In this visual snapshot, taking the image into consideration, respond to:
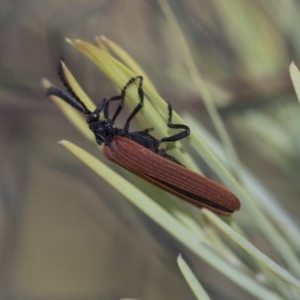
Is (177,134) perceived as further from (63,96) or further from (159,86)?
(159,86)

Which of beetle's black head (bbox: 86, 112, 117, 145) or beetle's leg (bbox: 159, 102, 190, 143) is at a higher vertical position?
beetle's black head (bbox: 86, 112, 117, 145)

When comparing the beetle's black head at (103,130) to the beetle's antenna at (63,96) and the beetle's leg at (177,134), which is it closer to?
the beetle's antenna at (63,96)

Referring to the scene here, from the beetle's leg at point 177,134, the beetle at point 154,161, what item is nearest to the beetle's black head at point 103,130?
the beetle at point 154,161

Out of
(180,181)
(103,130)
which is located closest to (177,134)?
(180,181)

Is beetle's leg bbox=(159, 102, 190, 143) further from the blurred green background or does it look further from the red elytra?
the blurred green background

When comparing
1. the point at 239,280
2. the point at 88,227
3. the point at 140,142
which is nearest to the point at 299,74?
the point at 239,280

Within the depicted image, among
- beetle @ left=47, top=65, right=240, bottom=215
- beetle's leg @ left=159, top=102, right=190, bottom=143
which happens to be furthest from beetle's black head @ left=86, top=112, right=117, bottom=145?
beetle's leg @ left=159, top=102, right=190, bottom=143
